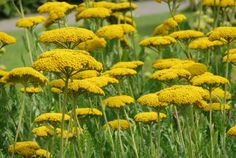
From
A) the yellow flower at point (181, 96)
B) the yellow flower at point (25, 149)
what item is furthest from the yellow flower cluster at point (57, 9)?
the yellow flower at point (181, 96)

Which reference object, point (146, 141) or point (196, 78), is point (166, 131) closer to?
point (146, 141)

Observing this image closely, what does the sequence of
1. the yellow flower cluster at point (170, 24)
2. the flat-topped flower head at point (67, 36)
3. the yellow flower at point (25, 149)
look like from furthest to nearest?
the yellow flower cluster at point (170, 24), the yellow flower at point (25, 149), the flat-topped flower head at point (67, 36)

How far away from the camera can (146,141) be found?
Answer: 5.00m

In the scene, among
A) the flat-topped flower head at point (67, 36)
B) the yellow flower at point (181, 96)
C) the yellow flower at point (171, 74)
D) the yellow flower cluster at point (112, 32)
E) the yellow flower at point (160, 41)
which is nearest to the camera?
the yellow flower at point (181, 96)

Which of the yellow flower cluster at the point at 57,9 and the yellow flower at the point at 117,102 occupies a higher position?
the yellow flower cluster at the point at 57,9

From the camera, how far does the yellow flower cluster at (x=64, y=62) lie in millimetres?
3213

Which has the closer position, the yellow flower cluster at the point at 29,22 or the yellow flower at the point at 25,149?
the yellow flower at the point at 25,149

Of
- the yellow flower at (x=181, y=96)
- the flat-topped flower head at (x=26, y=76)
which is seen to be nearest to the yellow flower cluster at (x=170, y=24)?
the flat-topped flower head at (x=26, y=76)

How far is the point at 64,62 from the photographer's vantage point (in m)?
3.21

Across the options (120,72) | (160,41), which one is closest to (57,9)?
(160,41)

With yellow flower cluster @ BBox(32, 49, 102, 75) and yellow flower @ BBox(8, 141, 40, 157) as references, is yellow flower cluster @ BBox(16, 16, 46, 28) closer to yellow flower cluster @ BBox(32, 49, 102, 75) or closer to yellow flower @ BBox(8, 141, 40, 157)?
yellow flower @ BBox(8, 141, 40, 157)

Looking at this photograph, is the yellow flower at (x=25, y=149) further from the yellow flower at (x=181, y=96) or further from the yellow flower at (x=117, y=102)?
the yellow flower at (x=181, y=96)

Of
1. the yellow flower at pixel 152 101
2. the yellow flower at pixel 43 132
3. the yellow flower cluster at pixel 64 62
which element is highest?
the yellow flower cluster at pixel 64 62

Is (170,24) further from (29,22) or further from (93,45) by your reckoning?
(29,22)
